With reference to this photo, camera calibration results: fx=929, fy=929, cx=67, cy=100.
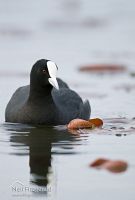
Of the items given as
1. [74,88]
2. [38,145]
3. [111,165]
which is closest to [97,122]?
[38,145]

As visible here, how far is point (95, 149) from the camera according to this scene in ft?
30.9

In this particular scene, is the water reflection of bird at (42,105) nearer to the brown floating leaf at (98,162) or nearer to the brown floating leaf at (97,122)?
the brown floating leaf at (97,122)

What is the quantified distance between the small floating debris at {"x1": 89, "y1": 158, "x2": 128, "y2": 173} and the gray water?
0.24ft

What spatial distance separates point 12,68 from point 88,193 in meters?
7.53

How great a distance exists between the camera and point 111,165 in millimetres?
8594

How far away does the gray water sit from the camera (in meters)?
8.14

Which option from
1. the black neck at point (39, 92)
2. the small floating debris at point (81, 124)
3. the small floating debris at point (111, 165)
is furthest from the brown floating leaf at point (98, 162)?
the black neck at point (39, 92)

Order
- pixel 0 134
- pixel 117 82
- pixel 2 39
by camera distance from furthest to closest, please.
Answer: pixel 2 39 < pixel 117 82 < pixel 0 134

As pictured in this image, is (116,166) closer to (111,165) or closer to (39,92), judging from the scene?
(111,165)

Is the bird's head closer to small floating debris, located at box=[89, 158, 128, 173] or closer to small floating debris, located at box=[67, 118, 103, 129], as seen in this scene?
small floating debris, located at box=[67, 118, 103, 129]

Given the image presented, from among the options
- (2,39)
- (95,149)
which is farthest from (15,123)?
(2,39)

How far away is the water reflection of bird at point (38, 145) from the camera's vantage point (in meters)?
8.49

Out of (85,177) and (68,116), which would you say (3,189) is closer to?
(85,177)

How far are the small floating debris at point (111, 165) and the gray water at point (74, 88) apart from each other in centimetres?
7
